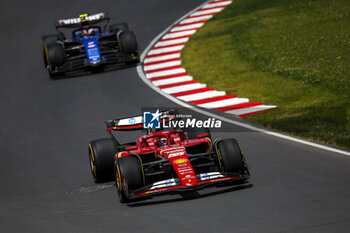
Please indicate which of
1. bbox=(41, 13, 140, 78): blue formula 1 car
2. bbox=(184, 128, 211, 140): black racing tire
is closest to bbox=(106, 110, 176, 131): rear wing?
bbox=(184, 128, 211, 140): black racing tire

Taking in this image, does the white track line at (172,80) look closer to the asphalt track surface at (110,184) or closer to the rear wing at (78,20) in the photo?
the asphalt track surface at (110,184)

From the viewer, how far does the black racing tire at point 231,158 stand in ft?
31.3

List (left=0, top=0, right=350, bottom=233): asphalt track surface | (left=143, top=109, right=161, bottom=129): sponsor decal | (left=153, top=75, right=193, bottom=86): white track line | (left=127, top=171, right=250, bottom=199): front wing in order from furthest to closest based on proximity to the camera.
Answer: (left=153, top=75, right=193, bottom=86): white track line, (left=143, top=109, right=161, bottom=129): sponsor decal, (left=127, top=171, right=250, bottom=199): front wing, (left=0, top=0, right=350, bottom=233): asphalt track surface

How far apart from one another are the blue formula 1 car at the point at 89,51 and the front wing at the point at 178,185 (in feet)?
34.4

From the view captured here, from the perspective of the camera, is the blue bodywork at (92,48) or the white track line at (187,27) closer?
the blue bodywork at (92,48)

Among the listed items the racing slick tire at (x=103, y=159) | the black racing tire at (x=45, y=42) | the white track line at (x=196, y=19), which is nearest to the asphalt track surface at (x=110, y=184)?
the racing slick tire at (x=103, y=159)

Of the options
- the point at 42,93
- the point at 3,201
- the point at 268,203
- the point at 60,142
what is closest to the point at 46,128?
the point at 60,142

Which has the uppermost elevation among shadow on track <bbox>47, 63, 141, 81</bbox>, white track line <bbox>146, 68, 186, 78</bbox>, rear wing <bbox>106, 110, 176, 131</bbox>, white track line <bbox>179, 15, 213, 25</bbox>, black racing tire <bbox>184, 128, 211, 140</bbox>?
white track line <bbox>179, 15, 213, 25</bbox>

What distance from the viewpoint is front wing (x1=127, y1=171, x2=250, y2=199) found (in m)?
8.99

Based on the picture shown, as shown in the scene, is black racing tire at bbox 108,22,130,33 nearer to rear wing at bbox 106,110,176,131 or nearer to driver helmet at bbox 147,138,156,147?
rear wing at bbox 106,110,176,131

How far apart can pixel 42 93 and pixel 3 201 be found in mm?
8259

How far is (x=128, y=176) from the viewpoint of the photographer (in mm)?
9219

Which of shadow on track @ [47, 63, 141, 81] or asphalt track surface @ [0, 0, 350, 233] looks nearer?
asphalt track surface @ [0, 0, 350, 233]

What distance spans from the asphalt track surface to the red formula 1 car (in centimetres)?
21
